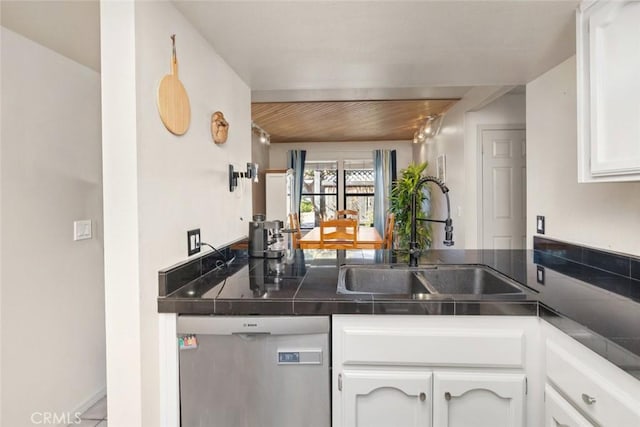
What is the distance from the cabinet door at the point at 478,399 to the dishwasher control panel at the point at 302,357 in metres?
0.42

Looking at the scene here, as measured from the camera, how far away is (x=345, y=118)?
16.2 ft

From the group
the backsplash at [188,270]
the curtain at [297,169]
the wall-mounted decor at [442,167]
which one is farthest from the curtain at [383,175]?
the backsplash at [188,270]

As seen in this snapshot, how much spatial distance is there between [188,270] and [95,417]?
54.7 inches

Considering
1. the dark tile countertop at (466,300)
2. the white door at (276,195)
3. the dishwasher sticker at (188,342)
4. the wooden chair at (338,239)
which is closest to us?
the dark tile countertop at (466,300)

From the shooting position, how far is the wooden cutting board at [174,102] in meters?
1.28

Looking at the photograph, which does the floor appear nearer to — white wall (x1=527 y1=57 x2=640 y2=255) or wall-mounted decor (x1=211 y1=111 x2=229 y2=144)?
wall-mounted decor (x1=211 y1=111 x2=229 y2=144)

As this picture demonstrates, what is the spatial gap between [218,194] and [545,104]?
2.03 meters

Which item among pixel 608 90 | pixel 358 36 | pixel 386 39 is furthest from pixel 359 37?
pixel 608 90

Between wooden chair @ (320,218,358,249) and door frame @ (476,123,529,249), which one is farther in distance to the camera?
wooden chair @ (320,218,358,249)

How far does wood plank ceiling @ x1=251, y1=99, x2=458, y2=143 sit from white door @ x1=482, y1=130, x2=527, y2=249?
2.68ft

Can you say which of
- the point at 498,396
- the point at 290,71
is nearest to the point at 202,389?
the point at 498,396

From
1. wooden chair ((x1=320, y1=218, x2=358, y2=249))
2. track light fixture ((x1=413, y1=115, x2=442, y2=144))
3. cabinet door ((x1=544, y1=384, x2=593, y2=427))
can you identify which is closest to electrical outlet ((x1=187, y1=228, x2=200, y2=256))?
cabinet door ((x1=544, y1=384, x2=593, y2=427))

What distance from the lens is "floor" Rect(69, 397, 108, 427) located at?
1966 millimetres

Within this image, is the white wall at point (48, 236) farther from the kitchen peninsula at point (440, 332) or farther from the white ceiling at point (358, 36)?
the kitchen peninsula at point (440, 332)
